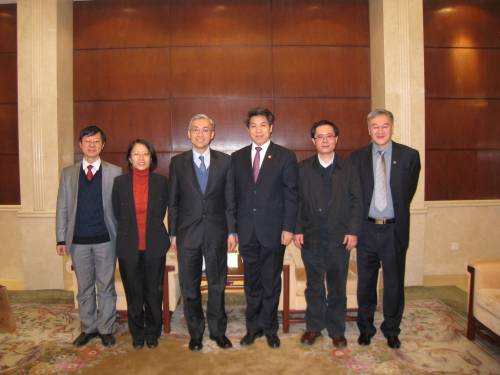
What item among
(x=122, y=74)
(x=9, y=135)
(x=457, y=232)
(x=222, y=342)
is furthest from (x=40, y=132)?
(x=457, y=232)

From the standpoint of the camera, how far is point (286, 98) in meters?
4.04

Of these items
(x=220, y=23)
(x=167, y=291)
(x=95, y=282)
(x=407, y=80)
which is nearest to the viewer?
(x=95, y=282)

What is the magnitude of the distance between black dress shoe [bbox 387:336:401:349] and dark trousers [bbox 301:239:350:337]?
0.36 meters

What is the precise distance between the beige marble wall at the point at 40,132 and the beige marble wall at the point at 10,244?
1.53ft

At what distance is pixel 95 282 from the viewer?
252 cm

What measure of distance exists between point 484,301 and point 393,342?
2.34 feet

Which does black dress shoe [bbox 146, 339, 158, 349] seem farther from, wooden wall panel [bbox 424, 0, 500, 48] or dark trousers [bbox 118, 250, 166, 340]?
wooden wall panel [bbox 424, 0, 500, 48]

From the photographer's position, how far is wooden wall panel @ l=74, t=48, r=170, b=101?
4.01 metres

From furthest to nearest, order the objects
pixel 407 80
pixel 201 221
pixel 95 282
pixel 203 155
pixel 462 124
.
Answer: pixel 462 124 → pixel 407 80 → pixel 95 282 → pixel 203 155 → pixel 201 221

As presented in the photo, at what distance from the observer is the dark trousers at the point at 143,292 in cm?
230

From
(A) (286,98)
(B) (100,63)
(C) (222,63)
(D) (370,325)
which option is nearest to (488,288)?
(D) (370,325)

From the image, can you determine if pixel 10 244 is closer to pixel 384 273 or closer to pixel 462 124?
pixel 384 273

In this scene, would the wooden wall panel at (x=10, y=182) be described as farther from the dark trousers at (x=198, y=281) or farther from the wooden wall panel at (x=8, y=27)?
the dark trousers at (x=198, y=281)

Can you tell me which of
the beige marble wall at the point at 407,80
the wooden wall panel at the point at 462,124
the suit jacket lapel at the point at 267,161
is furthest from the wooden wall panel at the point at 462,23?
the suit jacket lapel at the point at 267,161
